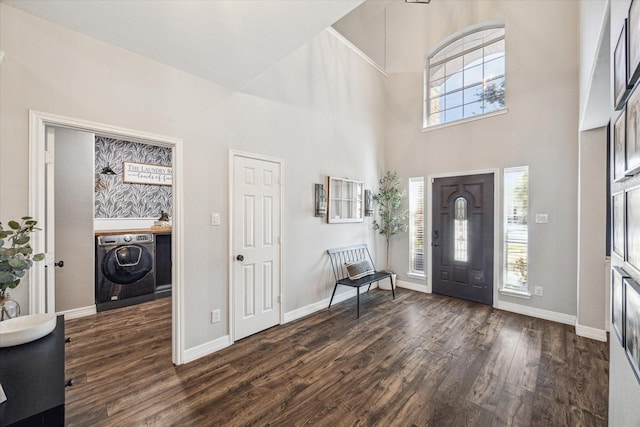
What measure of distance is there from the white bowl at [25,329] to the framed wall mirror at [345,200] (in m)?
3.09

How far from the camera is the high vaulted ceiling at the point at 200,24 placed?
172 cm

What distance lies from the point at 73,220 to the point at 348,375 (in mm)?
A: 3963

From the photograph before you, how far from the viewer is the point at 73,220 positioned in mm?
3551

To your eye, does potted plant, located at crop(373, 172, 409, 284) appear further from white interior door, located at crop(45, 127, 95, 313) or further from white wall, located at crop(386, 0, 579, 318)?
white interior door, located at crop(45, 127, 95, 313)

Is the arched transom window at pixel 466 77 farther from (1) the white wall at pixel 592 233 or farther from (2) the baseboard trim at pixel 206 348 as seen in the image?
(2) the baseboard trim at pixel 206 348

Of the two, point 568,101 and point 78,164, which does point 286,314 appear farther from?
point 568,101

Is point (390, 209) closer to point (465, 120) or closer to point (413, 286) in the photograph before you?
point (413, 286)

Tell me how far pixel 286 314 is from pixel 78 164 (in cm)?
344

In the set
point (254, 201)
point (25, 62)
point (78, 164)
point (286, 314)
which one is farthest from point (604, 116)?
point (78, 164)

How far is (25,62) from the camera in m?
1.82

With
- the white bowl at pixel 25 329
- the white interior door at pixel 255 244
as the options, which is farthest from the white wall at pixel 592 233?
the white bowl at pixel 25 329

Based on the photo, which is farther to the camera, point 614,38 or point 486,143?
point 486,143

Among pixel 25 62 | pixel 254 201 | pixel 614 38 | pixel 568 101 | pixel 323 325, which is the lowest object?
pixel 323 325

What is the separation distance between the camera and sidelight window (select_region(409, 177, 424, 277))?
4887 mm
